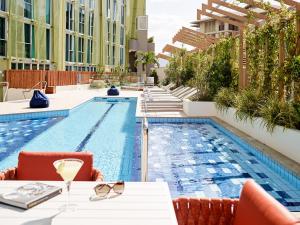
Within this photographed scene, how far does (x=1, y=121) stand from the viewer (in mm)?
11281

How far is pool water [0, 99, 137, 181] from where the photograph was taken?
7000 millimetres

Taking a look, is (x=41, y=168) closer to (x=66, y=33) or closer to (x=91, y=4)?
(x=66, y=33)

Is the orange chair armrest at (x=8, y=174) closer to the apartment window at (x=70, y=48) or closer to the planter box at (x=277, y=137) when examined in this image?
the planter box at (x=277, y=137)

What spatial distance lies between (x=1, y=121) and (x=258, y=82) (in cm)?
750

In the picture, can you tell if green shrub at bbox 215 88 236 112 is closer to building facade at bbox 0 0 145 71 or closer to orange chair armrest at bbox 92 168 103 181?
orange chair armrest at bbox 92 168 103 181

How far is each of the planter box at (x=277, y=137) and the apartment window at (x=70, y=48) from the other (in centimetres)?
2134

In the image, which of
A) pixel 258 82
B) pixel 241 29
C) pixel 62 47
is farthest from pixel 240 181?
pixel 62 47

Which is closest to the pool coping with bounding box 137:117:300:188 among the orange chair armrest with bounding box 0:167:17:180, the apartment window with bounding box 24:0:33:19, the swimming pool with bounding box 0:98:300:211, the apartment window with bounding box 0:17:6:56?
the swimming pool with bounding box 0:98:300:211

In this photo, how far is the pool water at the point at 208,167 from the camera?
212 inches

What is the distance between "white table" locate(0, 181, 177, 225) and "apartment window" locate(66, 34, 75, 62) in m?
27.4

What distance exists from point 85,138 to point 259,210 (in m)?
7.53

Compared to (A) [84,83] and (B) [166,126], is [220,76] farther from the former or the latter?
(A) [84,83]

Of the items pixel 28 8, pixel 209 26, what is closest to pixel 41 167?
pixel 28 8

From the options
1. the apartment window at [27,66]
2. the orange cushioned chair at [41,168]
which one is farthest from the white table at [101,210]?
the apartment window at [27,66]
